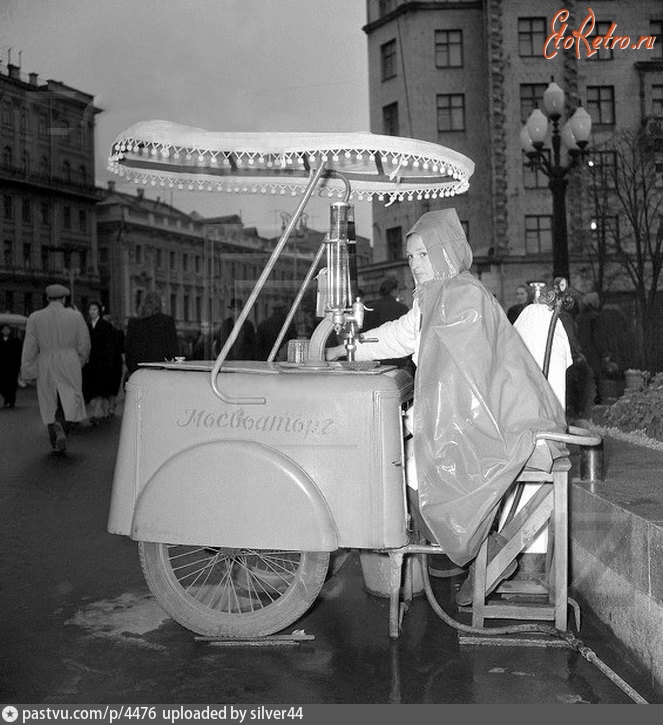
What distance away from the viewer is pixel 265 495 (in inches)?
148

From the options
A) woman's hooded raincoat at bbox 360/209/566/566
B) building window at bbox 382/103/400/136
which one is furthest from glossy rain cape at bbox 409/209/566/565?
building window at bbox 382/103/400/136

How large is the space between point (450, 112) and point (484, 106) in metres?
1.13

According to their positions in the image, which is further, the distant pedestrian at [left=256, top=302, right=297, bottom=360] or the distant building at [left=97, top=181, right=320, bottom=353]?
the distant building at [left=97, top=181, right=320, bottom=353]

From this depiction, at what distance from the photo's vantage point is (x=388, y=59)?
1107 inches

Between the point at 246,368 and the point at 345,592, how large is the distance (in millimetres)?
1627

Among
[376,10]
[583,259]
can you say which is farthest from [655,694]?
[376,10]

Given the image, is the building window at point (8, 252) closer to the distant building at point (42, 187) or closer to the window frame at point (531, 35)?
the distant building at point (42, 187)

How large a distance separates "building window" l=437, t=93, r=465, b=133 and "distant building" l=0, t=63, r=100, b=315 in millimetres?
15170

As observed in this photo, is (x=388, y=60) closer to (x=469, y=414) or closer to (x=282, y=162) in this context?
(x=282, y=162)

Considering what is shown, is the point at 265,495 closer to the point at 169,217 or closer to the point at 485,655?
the point at 485,655

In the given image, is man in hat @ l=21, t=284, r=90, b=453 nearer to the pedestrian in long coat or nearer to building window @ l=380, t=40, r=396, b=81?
the pedestrian in long coat

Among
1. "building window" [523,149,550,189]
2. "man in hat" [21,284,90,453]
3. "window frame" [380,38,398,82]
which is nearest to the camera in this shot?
"man in hat" [21,284,90,453]

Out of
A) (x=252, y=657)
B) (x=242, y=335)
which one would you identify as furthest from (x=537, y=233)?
(x=252, y=657)

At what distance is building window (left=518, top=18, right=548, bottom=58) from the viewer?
28938mm
